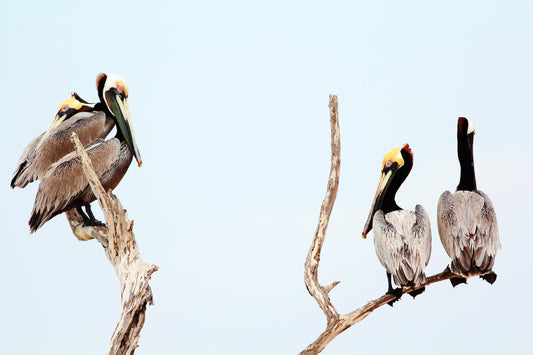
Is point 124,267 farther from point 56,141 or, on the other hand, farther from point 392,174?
point 392,174

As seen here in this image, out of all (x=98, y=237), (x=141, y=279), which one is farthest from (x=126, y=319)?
(x=98, y=237)

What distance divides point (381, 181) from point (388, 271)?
103 centimetres

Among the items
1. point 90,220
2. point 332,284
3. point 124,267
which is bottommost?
point 332,284

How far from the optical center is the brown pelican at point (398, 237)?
6.09m

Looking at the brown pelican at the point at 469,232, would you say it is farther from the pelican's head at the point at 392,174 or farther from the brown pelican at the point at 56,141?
the brown pelican at the point at 56,141

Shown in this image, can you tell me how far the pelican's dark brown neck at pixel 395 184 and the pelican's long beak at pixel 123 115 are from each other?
2.52 meters

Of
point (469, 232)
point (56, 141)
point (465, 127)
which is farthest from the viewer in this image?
point (56, 141)

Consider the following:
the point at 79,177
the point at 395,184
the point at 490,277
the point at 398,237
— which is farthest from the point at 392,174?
the point at 79,177

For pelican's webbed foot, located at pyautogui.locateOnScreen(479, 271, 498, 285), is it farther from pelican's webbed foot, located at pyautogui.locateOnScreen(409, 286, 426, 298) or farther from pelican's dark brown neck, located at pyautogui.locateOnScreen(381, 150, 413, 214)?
pelican's dark brown neck, located at pyautogui.locateOnScreen(381, 150, 413, 214)

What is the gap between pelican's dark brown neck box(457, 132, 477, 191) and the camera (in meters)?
6.98

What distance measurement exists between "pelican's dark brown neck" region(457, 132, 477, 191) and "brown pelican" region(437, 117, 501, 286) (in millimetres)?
178

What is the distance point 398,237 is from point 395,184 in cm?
84

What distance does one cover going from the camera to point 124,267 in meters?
6.55

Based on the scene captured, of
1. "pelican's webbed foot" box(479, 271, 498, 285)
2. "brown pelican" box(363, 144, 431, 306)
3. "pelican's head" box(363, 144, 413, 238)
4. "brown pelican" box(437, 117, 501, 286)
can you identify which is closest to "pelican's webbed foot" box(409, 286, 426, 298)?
"brown pelican" box(363, 144, 431, 306)
